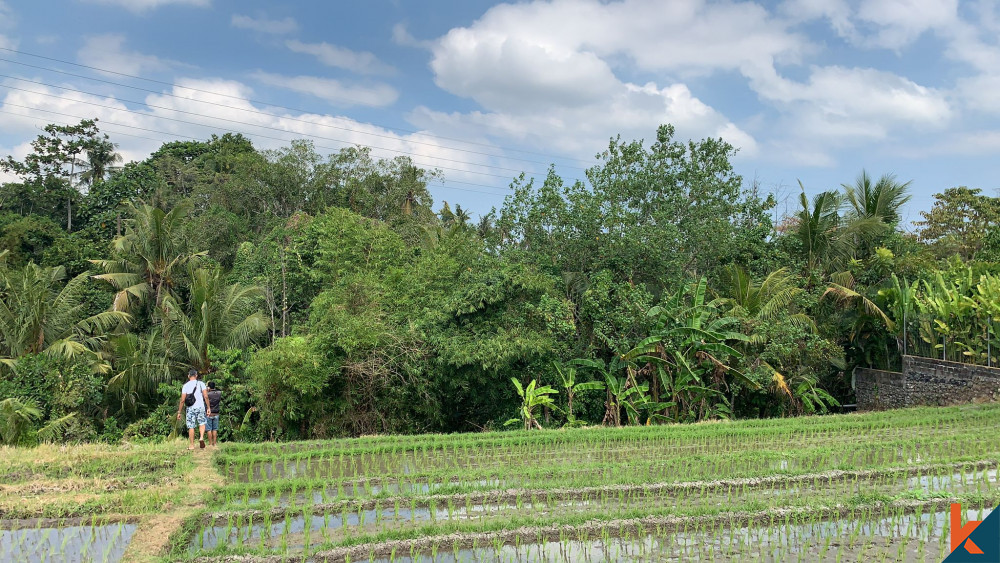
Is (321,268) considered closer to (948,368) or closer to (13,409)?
Answer: (13,409)

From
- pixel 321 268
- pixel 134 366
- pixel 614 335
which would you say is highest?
pixel 321 268

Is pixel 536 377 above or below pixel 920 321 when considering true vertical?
below

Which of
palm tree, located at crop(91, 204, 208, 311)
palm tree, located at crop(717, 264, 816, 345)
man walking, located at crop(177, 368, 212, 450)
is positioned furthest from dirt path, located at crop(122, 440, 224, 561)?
palm tree, located at crop(91, 204, 208, 311)

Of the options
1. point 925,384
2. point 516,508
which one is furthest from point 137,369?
point 925,384

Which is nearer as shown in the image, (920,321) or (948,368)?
(948,368)

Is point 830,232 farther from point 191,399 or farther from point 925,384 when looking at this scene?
point 191,399

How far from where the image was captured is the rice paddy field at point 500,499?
5.86 meters

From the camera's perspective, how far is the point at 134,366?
1475 cm

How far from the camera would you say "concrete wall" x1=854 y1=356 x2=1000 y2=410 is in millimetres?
13500

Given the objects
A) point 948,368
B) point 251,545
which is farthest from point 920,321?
point 251,545

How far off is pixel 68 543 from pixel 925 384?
16799 millimetres

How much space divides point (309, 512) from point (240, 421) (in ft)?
26.2

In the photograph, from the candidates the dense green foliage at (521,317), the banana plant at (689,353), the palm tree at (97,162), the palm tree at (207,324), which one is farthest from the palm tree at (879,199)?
the palm tree at (97,162)

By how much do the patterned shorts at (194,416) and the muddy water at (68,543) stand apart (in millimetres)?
3271
